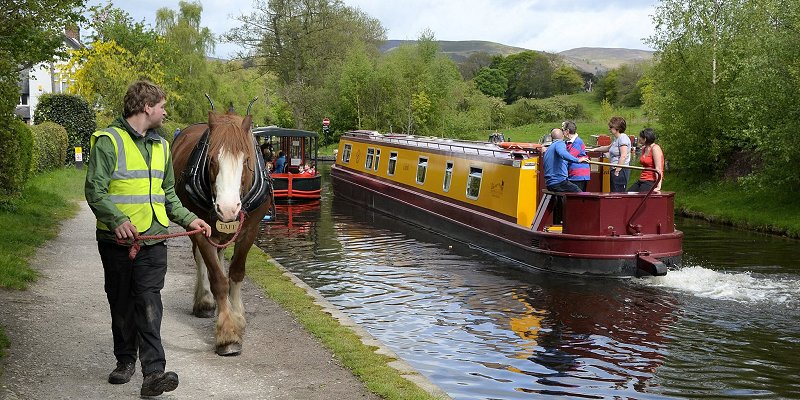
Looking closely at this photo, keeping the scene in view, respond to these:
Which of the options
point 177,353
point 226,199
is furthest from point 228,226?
point 177,353

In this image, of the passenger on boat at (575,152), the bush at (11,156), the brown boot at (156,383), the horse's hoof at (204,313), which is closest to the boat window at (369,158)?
the bush at (11,156)

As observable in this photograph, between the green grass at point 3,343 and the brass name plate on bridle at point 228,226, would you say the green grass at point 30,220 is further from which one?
the brass name plate on bridle at point 228,226

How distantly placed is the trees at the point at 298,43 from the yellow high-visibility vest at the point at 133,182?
53630mm

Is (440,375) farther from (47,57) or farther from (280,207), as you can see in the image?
(280,207)

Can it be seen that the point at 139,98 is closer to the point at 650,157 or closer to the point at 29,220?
the point at 29,220

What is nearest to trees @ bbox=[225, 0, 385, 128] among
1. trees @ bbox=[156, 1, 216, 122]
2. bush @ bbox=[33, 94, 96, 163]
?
trees @ bbox=[156, 1, 216, 122]

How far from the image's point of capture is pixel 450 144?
66.6 ft

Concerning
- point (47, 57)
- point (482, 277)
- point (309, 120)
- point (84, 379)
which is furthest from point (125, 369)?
point (309, 120)

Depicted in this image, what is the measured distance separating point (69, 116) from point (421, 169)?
14.4 metres

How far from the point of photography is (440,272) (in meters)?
13.7

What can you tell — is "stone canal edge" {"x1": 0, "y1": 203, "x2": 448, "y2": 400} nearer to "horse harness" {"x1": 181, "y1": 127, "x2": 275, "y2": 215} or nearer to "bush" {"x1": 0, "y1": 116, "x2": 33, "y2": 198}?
"horse harness" {"x1": 181, "y1": 127, "x2": 275, "y2": 215}

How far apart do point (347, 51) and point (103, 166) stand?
188 ft

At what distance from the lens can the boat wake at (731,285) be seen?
11289 mm

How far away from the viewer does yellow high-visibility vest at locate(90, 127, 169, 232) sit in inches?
212
